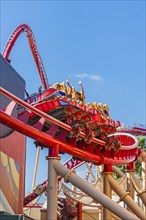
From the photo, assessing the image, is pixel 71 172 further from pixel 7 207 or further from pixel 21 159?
pixel 21 159

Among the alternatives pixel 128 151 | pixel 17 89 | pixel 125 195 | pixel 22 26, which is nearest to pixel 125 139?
pixel 128 151

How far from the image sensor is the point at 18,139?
1652 centimetres

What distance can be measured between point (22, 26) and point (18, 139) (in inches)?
409

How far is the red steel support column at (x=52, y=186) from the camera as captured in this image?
40.7 ft

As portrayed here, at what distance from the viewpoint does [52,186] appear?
1259cm

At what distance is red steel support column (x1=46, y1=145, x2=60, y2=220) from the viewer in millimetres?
12406

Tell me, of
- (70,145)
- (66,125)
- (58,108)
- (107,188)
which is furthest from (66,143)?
(107,188)

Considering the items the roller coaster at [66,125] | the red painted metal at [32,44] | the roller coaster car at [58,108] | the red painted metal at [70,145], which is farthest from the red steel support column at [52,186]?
the red painted metal at [32,44]

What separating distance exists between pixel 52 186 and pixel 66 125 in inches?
74.4

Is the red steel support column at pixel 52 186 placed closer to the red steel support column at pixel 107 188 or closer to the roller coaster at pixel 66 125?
the roller coaster at pixel 66 125

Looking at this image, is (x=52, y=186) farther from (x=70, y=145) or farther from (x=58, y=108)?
(x=58, y=108)

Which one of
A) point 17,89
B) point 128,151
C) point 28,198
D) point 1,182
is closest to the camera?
point 1,182

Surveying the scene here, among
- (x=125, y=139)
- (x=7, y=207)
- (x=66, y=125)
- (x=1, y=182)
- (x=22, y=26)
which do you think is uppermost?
(x=22, y=26)

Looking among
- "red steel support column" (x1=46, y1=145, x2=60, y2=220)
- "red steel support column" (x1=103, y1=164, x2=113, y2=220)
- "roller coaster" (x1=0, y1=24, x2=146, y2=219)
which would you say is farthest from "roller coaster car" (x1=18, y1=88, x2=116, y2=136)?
"red steel support column" (x1=103, y1=164, x2=113, y2=220)
